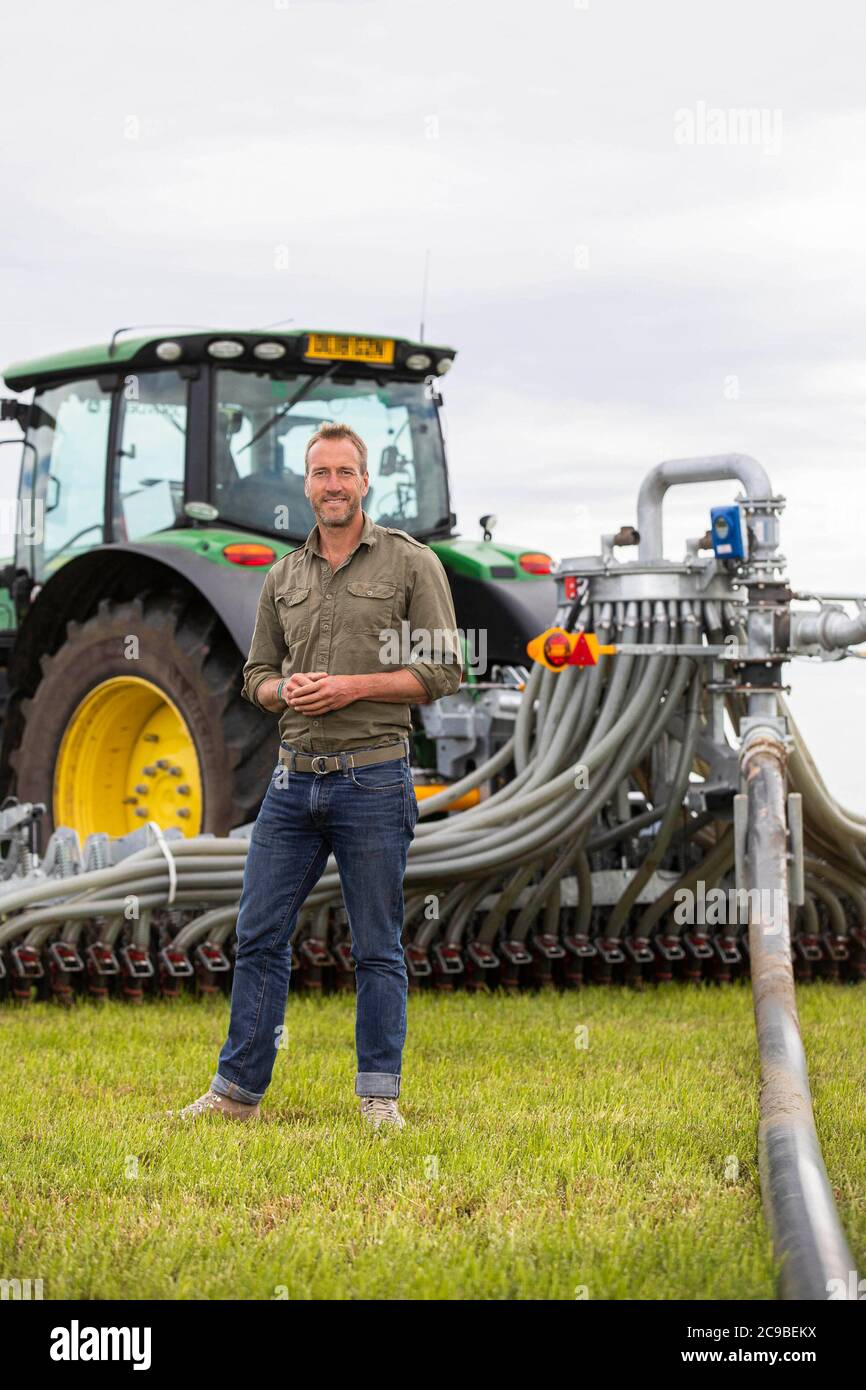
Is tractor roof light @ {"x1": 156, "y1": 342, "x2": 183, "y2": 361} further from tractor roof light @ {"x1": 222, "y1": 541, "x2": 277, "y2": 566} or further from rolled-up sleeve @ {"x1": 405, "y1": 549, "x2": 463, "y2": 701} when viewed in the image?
rolled-up sleeve @ {"x1": 405, "y1": 549, "x2": 463, "y2": 701}

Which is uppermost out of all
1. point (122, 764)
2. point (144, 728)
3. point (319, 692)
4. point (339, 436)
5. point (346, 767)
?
point (144, 728)

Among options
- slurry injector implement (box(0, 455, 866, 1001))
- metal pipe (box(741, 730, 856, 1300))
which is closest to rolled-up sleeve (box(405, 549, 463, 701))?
metal pipe (box(741, 730, 856, 1300))

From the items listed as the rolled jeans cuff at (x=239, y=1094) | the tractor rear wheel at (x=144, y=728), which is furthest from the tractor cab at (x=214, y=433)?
the rolled jeans cuff at (x=239, y=1094)

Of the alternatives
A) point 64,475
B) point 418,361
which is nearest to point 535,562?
point 418,361

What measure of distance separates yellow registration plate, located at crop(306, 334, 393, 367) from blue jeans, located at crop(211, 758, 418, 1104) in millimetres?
3639

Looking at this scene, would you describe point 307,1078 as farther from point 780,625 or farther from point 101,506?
point 101,506

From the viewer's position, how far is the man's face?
417cm

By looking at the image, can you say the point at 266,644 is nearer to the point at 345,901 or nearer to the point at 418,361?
the point at 345,901

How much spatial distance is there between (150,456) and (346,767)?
382 cm

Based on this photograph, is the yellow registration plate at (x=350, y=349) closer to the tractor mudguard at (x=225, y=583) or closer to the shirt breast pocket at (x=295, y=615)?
the tractor mudguard at (x=225, y=583)

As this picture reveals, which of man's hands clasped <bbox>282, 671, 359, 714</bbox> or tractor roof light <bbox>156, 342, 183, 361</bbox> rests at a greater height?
tractor roof light <bbox>156, 342, 183, 361</bbox>

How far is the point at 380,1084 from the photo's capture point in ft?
13.7

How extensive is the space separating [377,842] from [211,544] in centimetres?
302
